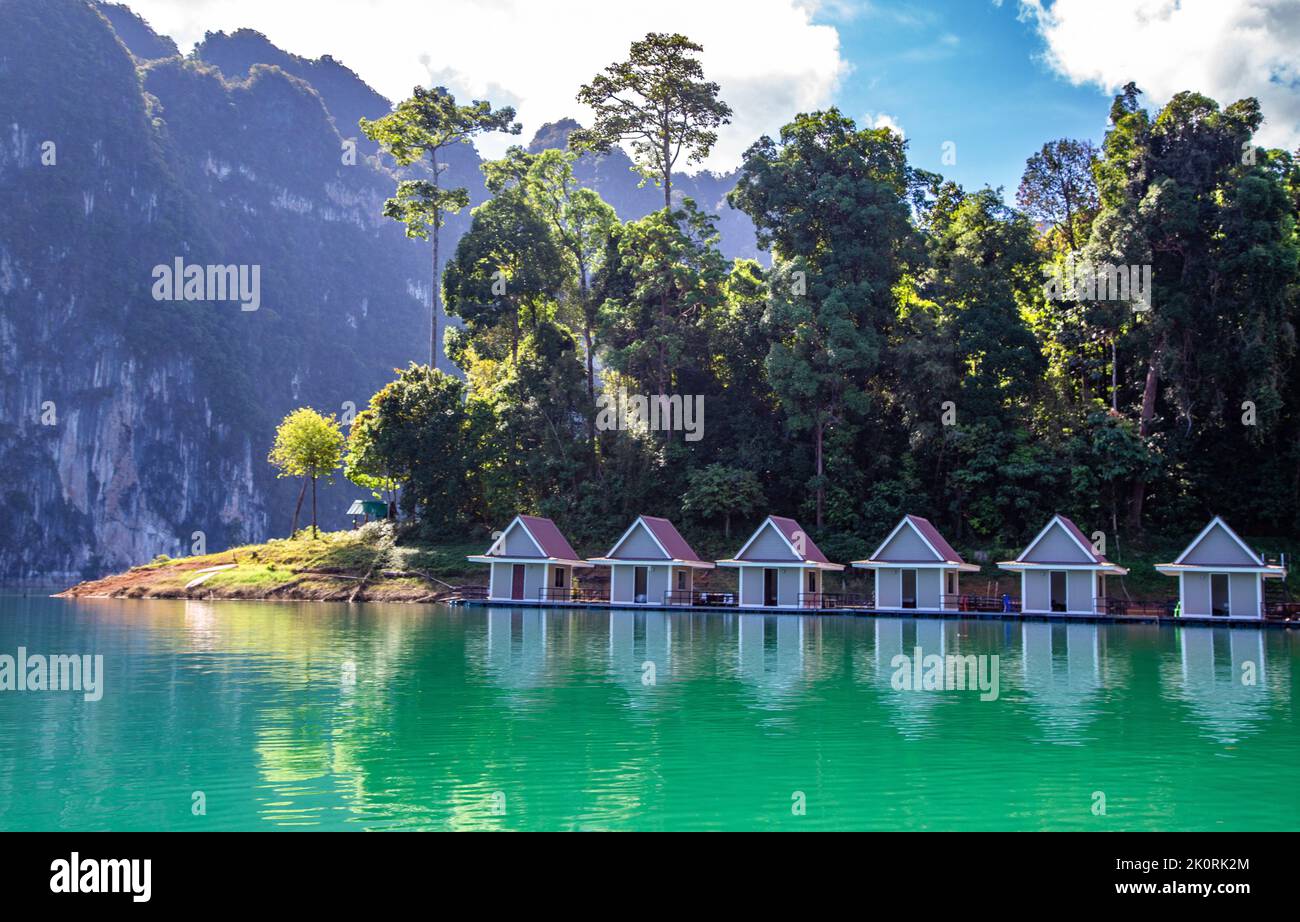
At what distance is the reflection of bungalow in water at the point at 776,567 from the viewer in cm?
4634

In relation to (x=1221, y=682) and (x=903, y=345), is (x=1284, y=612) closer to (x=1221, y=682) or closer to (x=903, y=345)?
(x=903, y=345)

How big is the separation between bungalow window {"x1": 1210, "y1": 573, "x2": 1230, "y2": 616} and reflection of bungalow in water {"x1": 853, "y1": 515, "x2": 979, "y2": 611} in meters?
9.02

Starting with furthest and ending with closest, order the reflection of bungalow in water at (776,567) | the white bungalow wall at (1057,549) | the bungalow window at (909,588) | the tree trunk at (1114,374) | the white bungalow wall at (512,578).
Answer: the tree trunk at (1114,374)
the white bungalow wall at (512,578)
the reflection of bungalow in water at (776,567)
the bungalow window at (909,588)
the white bungalow wall at (1057,549)

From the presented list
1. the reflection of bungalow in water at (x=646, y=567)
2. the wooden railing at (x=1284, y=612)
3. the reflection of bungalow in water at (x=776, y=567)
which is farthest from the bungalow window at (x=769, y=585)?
the wooden railing at (x=1284, y=612)

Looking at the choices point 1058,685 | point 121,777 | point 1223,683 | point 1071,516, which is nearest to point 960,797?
point 121,777

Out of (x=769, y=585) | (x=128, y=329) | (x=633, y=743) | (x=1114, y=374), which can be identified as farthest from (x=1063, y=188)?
(x=128, y=329)

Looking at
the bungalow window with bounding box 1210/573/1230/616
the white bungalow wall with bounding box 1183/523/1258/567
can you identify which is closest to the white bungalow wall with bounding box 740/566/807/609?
the white bungalow wall with bounding box 1183/523/1258/567

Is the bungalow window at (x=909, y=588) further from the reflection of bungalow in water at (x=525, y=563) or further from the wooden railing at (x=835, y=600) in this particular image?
the reflection of bungalow in water at (x=525, y=563)

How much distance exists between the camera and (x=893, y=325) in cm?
5594

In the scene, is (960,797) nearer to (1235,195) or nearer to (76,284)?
(1235,195)

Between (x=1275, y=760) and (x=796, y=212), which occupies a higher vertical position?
(x=796, y=212)

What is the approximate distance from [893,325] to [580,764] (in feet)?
153

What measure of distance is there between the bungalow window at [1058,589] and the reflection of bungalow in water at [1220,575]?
3.50 m

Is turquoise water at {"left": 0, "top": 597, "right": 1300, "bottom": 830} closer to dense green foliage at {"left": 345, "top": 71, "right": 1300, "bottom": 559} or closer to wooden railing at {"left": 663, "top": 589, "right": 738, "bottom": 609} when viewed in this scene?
wooden railing at {"left": 663, "top": 589, "right": 738, "bottom": 609}
